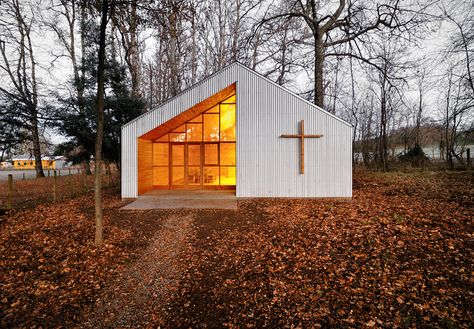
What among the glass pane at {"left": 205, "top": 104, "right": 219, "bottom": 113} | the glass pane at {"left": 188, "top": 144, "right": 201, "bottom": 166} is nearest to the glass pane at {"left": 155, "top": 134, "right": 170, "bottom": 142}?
the glass pane at {"left": 188, "top": 144, "right": 201, "bottom": 166}

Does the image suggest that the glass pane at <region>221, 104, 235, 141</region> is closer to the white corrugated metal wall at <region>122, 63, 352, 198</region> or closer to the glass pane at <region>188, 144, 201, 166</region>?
the glass pane at <region>188, 144, 201, 166</region>

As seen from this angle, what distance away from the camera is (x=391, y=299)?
9.82 ft

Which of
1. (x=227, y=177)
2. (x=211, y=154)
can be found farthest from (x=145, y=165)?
(x=227, y=177)

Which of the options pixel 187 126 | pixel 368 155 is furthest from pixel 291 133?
pixel 368 155

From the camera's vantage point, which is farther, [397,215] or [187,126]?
[187,126]

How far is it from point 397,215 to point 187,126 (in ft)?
31.3

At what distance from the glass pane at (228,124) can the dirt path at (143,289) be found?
658cm

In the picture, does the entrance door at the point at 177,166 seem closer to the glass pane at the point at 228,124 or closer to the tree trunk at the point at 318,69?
the glass pane at the point at 228,124

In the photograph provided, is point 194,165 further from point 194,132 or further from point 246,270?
point 246,270

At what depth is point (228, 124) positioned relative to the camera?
11.0m

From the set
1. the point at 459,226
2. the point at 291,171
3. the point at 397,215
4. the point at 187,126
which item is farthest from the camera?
the point at 187,126

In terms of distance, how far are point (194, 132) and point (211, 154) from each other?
1476 millimetres

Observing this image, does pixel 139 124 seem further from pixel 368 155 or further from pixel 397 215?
pixel 368 155

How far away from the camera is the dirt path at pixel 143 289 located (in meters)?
2.92
